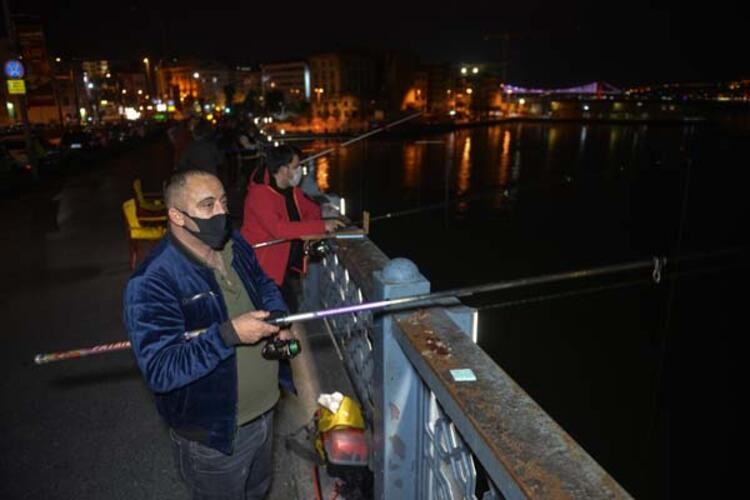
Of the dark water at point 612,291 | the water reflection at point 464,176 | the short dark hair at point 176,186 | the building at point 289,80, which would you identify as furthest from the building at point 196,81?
the short dark hair at point 176,186

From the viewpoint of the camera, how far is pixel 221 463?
2324 mm

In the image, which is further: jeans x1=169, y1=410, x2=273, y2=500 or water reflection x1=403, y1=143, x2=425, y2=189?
water reflection x1=403, y1=143, x2=425, y2=189

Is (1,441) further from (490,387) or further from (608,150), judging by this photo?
(608,150)

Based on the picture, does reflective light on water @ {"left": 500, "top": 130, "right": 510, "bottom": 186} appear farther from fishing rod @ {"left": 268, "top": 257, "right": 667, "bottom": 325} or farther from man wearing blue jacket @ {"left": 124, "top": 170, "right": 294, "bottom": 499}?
man wearing blue jacket @ {"left": 124, "top": 170, "right": 294, "bottom": 499}

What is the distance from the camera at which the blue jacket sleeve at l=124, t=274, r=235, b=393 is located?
6.66 ft

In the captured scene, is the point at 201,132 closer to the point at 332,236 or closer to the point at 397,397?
the point at 332,236

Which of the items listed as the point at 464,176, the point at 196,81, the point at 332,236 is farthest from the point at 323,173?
the point at 196,81

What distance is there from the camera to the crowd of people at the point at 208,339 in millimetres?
2045

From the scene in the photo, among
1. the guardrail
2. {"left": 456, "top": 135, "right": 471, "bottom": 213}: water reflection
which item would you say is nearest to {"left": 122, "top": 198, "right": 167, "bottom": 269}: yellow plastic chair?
the guardrail

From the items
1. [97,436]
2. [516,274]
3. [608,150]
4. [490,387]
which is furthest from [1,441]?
[608,150]

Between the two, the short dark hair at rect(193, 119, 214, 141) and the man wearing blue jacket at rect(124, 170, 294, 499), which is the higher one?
the short dark hair at rect(193, 119, 214, 141)

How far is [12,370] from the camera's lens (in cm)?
471

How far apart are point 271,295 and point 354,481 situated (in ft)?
4.58

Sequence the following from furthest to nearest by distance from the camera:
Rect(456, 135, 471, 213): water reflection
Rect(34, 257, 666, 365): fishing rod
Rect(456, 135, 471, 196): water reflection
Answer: Rect(456, 135, 471, 196): water reflection, Rect(456, 135, 471, 213): water reflection, Rect(34, 257, 666, 365): fishing rod
